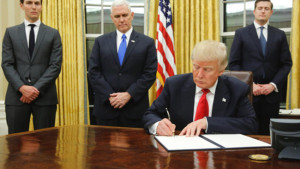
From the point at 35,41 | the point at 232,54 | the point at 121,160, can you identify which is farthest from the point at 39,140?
the point at 232,54

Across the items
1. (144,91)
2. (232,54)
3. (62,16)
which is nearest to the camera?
(144,91)

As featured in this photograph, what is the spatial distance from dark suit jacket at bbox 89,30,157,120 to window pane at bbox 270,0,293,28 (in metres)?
2.26

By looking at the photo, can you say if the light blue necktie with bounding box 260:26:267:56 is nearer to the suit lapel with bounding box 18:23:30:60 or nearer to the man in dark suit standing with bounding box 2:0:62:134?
the man in dark suit standing with bounding box 2:0:62:134

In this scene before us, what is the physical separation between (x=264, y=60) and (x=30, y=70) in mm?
2279

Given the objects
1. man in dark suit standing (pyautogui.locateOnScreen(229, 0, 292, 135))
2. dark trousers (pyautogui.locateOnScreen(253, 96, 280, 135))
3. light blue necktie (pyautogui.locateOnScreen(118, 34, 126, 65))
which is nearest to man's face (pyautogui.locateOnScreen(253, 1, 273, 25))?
man in dark suit standing (pyautogui.locateOnScreen(229, 0, 292, 135))

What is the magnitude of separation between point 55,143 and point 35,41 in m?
1.97

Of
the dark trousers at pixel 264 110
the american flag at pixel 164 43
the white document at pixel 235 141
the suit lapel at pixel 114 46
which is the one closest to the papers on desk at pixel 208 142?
the white document at pixel 235 141

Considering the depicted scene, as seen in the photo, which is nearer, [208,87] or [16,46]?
[208,87]

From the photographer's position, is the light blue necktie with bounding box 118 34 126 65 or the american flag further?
the american flag

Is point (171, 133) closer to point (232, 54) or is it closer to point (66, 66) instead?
point (232, 54)

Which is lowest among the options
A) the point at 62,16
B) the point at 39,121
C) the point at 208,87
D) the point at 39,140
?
the point at 39,121

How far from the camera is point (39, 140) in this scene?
1626 millimetres

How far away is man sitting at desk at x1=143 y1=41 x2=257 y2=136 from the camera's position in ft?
6.08

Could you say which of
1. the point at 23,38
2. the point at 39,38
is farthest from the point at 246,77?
the point at 23,38
